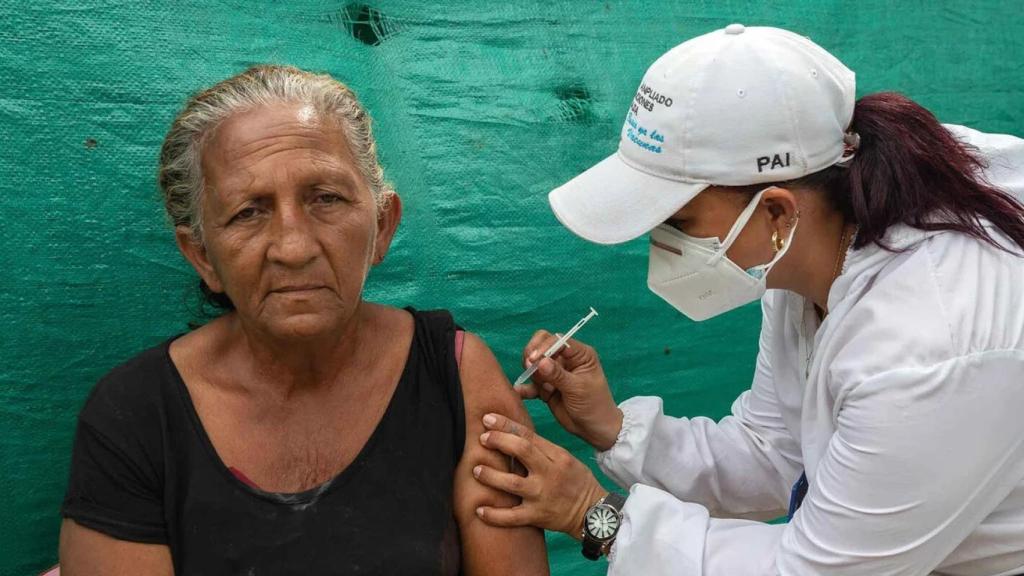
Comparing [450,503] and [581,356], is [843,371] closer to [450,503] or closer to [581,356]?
[581,356]

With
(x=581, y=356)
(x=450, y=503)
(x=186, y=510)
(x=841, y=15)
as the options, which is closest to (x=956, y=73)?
(x=841, y=15)

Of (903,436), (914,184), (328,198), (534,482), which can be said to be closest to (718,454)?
(534,482)

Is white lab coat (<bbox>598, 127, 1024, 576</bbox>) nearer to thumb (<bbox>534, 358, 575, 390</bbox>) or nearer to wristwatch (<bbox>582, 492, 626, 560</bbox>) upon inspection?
wristwatch (<bbox>582, 492, 626, 560</bbox>)

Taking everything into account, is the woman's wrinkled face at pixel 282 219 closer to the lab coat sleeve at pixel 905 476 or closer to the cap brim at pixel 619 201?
the cap brim at pixel 619 201

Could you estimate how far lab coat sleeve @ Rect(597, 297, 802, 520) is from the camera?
8.13ft

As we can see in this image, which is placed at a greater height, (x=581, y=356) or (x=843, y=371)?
(x=843, y=371)

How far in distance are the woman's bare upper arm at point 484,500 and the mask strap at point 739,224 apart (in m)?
0.53

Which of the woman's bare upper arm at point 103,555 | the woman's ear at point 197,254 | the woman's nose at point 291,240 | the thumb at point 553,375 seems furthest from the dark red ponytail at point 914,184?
the woman's bare upper arm at point 103,555

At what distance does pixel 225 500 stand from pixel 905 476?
123cm

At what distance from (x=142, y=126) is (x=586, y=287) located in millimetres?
1217

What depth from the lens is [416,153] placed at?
8.48 feet

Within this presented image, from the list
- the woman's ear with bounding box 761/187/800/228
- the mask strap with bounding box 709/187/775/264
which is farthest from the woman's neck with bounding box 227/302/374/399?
the woman's ear with bounding box 761/187/800/228

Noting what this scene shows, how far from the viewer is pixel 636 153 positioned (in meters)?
2.00

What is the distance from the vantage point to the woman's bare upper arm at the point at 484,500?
207 cm
